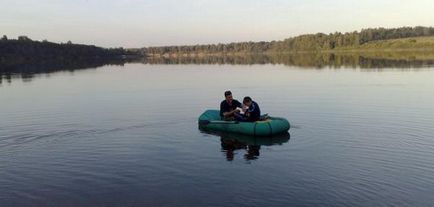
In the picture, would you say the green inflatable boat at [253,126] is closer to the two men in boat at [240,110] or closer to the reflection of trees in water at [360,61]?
the two men in boat at [240,110]

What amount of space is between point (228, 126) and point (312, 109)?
714cm

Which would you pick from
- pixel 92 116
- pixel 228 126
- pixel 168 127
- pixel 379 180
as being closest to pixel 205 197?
pixel 379 180

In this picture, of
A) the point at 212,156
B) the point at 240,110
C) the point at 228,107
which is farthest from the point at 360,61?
the point at 212,156

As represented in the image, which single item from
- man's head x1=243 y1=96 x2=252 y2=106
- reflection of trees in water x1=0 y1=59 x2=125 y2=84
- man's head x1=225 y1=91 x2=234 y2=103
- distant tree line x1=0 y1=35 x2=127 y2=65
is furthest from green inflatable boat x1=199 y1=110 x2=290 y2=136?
distant tree line x1=0 y1=35 x2=127 y2=65

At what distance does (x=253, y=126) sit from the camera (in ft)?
61.9

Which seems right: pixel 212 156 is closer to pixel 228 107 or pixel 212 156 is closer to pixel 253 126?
pixel 253 126

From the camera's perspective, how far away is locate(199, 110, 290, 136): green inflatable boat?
18672mm

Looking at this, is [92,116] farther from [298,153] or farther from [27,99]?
[298,153]

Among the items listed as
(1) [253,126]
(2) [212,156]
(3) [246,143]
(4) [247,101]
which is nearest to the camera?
(2) [212,156]

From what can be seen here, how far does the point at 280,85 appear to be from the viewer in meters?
39.4

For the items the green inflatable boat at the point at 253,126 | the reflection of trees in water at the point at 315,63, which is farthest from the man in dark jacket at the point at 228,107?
the reflection of trees in water at the point at 315,63

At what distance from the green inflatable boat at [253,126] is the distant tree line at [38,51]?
10890 cm

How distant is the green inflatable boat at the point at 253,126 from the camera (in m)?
18.7

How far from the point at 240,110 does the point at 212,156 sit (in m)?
4.68
